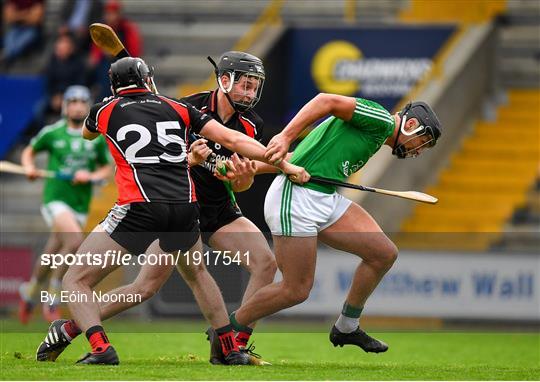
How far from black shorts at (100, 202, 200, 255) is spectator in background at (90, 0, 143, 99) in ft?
31.6

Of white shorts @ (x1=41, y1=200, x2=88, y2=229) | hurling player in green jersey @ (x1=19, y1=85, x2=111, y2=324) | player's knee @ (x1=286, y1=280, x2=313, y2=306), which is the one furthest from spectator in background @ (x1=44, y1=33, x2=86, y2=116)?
player's knee @ (x1=286, y1=280, x2=313, y2=306)

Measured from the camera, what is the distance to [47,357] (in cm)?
901

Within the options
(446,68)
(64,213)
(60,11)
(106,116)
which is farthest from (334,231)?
(60,11)

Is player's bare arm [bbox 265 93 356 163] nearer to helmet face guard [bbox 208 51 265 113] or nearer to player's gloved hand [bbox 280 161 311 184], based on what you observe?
player's gloved hand [bbox 280 161 311 184]

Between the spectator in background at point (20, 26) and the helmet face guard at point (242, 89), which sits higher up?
the helmet face guard at point (242, 89)

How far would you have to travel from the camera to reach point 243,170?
356 inches

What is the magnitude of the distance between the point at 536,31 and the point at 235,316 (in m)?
10.7

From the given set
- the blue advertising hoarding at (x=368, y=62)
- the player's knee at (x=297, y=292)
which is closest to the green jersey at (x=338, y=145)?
the player's knee at (x=297, y=292)

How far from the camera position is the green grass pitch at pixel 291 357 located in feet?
27.1

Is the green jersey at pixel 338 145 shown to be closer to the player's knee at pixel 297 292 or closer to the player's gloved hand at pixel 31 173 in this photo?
the player's knee at pixel 297 292

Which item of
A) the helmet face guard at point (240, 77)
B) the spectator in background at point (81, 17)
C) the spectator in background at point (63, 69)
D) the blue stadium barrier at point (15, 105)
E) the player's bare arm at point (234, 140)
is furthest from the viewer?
the spectator in background at point (81, 17)

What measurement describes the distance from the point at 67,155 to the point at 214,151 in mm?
4817

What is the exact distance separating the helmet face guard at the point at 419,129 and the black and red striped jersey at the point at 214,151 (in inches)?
39.8

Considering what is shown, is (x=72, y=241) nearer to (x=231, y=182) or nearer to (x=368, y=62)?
(x=231, y=182)
